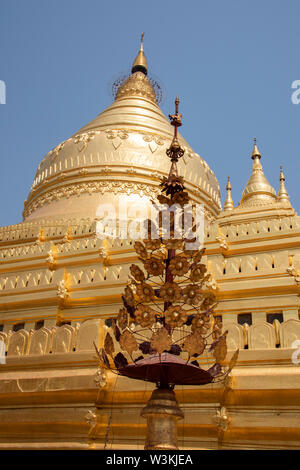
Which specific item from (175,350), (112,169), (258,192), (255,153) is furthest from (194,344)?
(255,153)

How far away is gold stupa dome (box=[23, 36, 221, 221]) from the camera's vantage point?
77.9 feet

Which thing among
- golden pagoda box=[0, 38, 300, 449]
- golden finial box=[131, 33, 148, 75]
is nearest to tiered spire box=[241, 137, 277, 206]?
golden pagoda box=[0, 38, 300, 449]

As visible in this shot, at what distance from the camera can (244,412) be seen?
29.3 ft

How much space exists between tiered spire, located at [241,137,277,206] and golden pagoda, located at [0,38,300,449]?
0.25 ft

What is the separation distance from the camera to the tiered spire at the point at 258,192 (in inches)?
889

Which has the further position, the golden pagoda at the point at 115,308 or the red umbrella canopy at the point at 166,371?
the golden pagoda at the point at 115,308

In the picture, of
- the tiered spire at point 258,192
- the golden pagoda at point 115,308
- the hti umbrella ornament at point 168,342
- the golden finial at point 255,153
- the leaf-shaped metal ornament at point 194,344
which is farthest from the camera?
the golden finial at point 255,153

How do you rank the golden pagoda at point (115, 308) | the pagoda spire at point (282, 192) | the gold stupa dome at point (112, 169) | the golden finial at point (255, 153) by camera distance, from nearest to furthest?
the golden pagoda at point (115, 308), the pagoda spire at point (282, 192), the gold stupa dome at point (112, 169), the golden finial at point (255, 153)

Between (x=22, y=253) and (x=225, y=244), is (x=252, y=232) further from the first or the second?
(x=22, y=253)

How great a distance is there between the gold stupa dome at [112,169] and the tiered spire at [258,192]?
2.72 m

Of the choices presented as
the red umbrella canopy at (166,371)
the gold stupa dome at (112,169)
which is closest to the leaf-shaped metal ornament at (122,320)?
the red umbrella canopy at (166,371)

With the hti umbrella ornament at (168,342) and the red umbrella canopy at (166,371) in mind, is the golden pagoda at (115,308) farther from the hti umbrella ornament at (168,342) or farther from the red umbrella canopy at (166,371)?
the hti umbrella ornament at (168,342)

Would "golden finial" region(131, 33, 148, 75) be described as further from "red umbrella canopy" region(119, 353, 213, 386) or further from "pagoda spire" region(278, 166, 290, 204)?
"red umbrella canopy" region(119, 353, 213, 386)

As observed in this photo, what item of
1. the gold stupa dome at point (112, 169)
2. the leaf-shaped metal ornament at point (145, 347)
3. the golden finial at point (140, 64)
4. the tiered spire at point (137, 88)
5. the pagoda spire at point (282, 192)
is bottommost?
the leaf-shaped metal ornament at point (145, 347)
